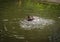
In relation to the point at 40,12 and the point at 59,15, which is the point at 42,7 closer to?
the point at 40,12

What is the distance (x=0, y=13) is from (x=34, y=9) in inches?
30.5

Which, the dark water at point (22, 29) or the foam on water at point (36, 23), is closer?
the dark water at point (22, 29)

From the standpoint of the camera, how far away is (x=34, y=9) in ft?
11.9

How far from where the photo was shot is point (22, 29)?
2547mm

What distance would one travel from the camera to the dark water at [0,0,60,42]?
2.30 metres

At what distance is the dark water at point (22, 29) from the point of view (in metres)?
2.30

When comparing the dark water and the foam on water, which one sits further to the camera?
the foam on water

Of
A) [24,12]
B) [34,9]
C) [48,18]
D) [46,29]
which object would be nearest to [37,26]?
[46,29]

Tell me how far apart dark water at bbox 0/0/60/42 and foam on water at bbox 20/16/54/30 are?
0.08 meters

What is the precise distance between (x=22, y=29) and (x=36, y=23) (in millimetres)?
335

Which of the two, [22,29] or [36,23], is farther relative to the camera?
[36,23]

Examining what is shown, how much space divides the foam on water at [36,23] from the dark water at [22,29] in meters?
0.08

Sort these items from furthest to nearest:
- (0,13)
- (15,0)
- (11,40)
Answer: (15,0) → (0,13) → (11,40)

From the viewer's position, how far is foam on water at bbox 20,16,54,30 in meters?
2.67
